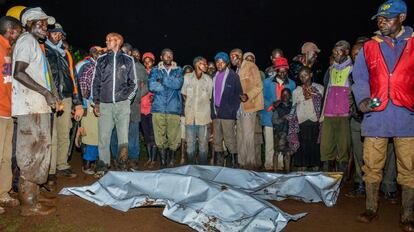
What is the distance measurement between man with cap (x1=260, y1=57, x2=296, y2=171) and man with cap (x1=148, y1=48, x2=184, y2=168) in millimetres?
1659

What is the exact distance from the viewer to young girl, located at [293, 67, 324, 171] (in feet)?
22.0

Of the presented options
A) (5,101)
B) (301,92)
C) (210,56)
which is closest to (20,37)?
(5,101)

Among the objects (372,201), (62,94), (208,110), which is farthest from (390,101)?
(62,94)

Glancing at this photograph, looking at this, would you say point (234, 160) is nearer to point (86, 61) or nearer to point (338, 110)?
point (338, 110)

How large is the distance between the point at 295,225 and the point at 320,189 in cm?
96

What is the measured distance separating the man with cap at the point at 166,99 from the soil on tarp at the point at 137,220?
2670 millimetres

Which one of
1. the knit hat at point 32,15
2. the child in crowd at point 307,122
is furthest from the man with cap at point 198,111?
the knit hat at point 32,15

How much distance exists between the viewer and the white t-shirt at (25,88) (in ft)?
13.7

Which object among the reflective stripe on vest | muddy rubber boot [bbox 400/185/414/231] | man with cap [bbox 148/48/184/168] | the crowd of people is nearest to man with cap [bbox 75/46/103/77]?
Result: the crowd of people

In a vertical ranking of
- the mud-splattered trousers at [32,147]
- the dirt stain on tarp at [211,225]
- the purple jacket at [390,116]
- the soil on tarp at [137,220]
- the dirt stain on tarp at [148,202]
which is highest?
the purple jacket at [390,116]

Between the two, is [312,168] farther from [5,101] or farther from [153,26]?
[153,26]

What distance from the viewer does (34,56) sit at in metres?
4.25

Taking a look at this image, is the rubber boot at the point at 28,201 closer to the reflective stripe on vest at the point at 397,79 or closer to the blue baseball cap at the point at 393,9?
the reflective stripe on vest at the point at 397,79

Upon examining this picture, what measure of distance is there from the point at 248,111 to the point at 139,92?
206 cm
